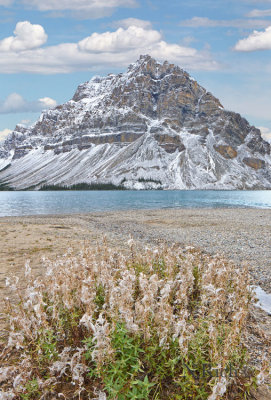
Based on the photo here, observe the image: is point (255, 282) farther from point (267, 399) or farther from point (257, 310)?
point (267, 399)

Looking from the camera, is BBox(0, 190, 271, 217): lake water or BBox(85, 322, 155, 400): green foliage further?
BBox(0, 190, 271, 217): lake water

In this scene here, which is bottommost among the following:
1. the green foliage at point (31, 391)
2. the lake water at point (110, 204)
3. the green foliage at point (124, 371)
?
the lake water at point (110, 204)

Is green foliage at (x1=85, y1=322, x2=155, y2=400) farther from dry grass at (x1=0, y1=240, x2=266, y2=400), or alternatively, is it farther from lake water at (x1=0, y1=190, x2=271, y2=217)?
lake water at (x1=0, y1=190, x2=271, y2=217)

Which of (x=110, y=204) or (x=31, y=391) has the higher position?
(x=31, y=391)

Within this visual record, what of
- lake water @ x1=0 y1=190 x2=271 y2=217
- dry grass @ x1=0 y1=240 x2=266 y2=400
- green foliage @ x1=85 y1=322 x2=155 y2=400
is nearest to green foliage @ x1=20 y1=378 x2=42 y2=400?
dry grass @ x1=0 y1=240 x2=266 y2=400

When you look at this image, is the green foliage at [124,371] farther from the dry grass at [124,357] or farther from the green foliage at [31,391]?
the green foliage at [31,391]

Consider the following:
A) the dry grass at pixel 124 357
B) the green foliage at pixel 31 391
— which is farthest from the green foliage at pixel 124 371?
the green foliage at pixel 31 391

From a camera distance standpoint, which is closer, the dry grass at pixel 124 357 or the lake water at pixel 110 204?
the dry grass at pixel 124 357

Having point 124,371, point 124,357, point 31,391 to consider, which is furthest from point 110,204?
point 31,391

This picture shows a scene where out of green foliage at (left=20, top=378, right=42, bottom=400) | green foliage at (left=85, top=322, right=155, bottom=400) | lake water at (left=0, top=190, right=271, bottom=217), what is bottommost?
lake water at (left=0, top=190, right=271, bottom=217)

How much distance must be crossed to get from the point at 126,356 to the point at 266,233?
27.4 metres

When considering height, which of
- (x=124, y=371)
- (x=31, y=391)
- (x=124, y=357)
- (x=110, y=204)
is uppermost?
(x=124, y=357)

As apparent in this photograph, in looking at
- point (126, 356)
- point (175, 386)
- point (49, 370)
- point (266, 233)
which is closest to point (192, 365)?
point (175, 386)

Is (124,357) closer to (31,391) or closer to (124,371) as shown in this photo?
(124,371)
